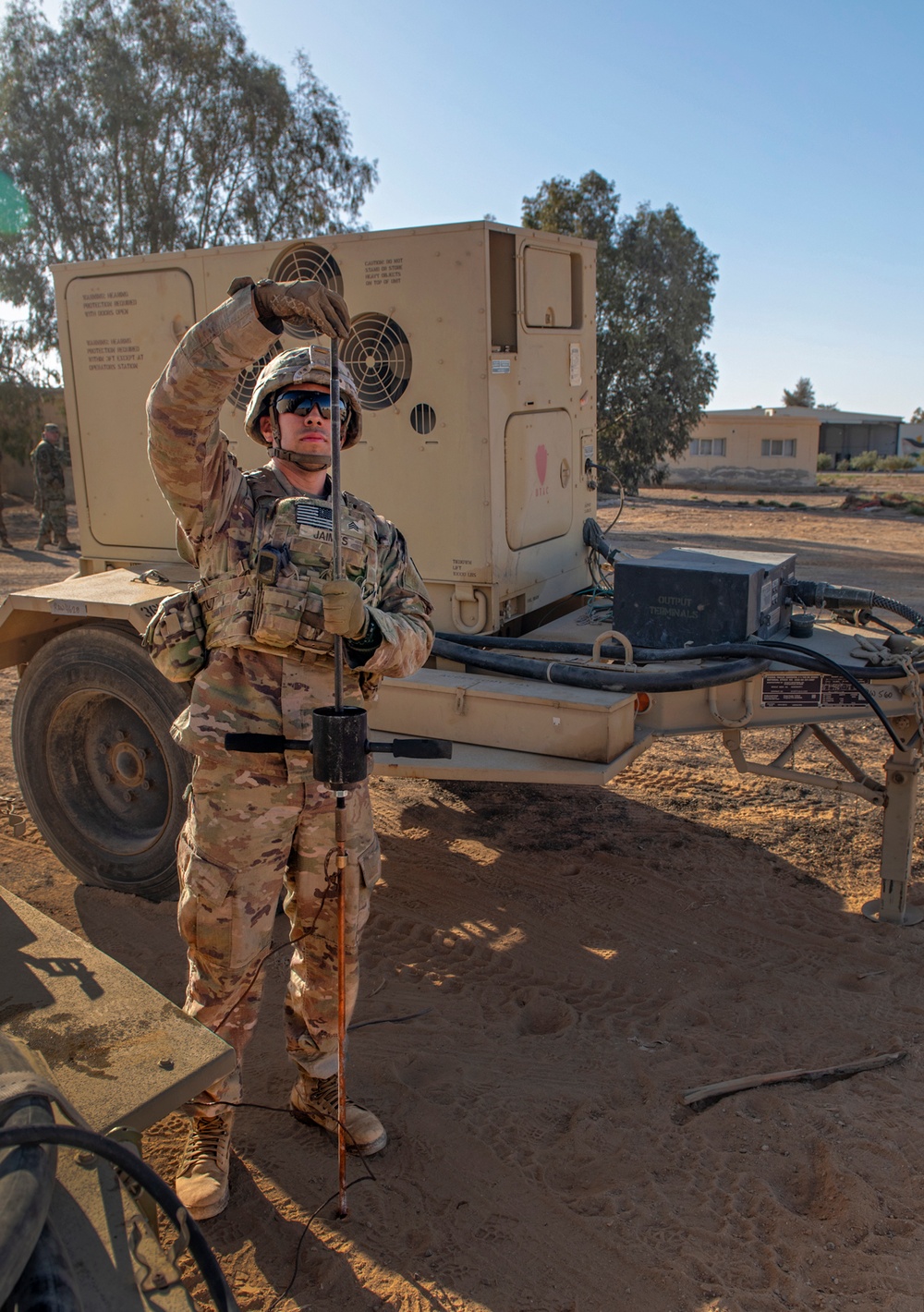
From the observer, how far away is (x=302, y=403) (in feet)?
9.34

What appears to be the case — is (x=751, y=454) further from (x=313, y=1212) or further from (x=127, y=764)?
(x=313, y=1212)

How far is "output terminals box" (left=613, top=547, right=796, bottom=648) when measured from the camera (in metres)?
4.09

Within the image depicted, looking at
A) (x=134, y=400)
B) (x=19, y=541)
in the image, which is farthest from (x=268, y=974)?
(x=19, y=541)

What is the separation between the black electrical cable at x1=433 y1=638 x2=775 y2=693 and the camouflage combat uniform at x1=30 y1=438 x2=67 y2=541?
41.5 ft

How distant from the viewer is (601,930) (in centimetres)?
446

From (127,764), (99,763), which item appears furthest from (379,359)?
(99,763)

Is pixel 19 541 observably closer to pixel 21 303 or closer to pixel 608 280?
pixel 21 303

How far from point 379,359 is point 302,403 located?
167 cm

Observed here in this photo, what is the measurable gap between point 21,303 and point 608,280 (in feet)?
43.4

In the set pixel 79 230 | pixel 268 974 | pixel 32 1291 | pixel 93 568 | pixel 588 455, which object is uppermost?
pixel 79 230

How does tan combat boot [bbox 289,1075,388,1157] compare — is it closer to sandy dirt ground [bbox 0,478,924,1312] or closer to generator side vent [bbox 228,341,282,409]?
sandy dirt ground [bbox 0,478,924,1312]

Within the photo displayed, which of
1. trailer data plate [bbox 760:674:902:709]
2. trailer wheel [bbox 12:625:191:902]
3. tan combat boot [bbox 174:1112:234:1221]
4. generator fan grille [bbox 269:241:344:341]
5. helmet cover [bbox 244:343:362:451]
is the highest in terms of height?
generator fan grille [bbox 269:241:344:341]

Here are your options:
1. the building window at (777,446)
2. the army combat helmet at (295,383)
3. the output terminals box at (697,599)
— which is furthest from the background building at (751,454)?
the army combat helmet at (295,383)

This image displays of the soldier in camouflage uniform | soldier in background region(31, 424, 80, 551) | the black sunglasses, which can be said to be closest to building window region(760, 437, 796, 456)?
soldier in background region(31, 424, 80, 551)
